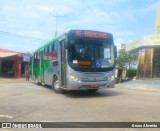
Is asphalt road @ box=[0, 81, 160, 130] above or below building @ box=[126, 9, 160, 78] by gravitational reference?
below

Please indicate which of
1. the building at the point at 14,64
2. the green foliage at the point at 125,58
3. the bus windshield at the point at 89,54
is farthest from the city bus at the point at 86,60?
the green foliage at the point at 125,58

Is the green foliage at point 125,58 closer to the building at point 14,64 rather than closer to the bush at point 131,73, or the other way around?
the bush at point 131,73

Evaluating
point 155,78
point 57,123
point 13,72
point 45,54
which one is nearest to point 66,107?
point 57,123

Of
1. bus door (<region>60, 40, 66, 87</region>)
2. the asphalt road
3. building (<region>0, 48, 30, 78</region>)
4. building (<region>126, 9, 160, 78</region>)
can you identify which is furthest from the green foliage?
the asphalt road

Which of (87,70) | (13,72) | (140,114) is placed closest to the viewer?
(140,114)

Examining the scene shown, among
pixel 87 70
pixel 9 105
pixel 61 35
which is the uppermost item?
pixel 61 35

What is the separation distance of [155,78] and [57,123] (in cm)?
2668

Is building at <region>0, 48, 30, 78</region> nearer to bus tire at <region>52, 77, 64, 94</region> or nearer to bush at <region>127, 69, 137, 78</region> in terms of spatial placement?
bush at <region>127, 69, 137, 78</region>

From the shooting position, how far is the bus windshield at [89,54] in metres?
16.1

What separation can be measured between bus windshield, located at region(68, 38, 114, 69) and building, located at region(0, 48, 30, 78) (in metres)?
29.5

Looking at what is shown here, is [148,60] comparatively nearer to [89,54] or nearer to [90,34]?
[90,34]

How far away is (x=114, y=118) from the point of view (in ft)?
33.9

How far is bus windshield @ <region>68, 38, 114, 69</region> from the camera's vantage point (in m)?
16.1

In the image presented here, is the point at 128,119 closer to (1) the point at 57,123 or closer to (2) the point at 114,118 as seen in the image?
(2) the point at 114,118
